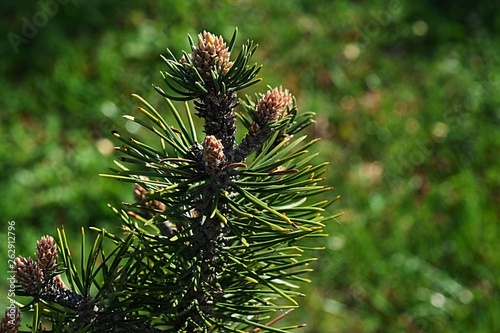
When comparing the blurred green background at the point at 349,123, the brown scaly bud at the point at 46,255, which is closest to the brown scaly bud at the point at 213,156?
the brown scaly bud at the point at 46,255

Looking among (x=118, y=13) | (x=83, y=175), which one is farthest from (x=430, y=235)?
(x=118, y=13)

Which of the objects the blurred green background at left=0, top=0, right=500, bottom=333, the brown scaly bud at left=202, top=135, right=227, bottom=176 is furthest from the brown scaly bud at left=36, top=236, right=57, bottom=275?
the blurred green background at left=0, top=0, right=500, bottom=333

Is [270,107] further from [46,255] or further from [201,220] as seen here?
[46,255]

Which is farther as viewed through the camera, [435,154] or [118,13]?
[118,13]

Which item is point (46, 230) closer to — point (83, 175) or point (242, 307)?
point (83, 175)

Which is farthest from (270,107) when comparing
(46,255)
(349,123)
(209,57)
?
(349,123)

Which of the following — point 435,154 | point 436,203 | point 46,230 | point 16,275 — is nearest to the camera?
point 16,275

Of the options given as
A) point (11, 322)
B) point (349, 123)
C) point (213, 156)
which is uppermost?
point (349, 123)
